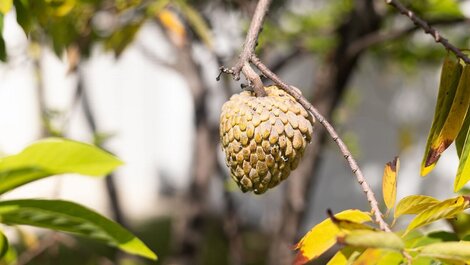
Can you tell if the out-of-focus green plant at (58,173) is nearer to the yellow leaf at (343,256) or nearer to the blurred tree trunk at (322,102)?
the yellow leaf at (343,256)

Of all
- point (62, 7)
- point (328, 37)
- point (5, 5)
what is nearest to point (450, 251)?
point (5, 5)

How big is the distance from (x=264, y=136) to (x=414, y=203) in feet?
0.67

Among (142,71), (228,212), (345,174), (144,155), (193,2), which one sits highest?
(142,71)

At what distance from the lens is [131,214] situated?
22.8 ft

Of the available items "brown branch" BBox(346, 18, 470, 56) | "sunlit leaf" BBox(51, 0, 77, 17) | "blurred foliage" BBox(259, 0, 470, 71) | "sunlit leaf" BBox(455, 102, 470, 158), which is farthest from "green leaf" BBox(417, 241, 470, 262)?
"blurred foliage" BBox(259, 0, 470, 71)

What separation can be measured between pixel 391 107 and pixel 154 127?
2.53 meters

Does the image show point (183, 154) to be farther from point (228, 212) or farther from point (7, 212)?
point (7, 212)

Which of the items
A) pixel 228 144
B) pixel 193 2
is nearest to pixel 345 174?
pixel 193 2

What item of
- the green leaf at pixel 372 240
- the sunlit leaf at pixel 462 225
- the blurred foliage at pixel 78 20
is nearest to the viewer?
the green leaf at pixel 372 240

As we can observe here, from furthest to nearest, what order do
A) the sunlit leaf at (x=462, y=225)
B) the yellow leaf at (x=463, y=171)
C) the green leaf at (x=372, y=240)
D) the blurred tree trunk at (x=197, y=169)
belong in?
the blurred tree trunk at (x=197, y=169), the sunlit leaf at (x=462, y=225), the yellow leaf at (x=463, y=171), the green leaf at (x=372, y=240)

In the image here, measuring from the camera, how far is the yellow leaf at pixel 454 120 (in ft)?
2.63

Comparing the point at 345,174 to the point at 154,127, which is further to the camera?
the point at 154,127

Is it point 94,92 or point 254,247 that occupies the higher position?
point 94,92

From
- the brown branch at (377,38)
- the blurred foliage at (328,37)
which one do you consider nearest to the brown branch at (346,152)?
the brown branch at (377,38)
